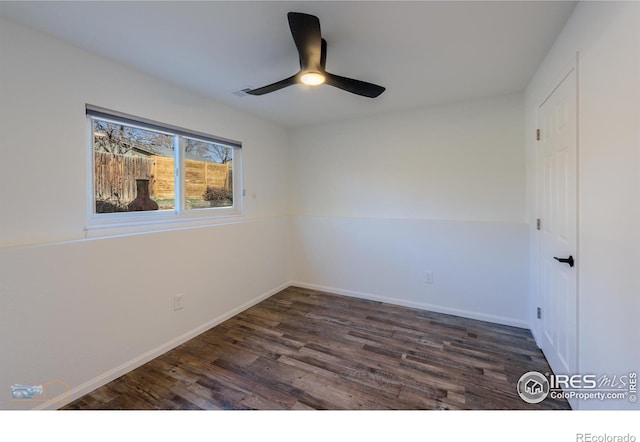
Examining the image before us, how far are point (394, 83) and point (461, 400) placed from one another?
8.34ft

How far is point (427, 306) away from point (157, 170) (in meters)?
3.22

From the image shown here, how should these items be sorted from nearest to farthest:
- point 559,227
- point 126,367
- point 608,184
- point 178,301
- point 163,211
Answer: point 608,184
point 559,227
point 126,367
point 178,301
point 163,211

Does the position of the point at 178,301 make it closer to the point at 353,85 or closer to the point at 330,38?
the point at 353,85

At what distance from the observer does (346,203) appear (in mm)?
3689

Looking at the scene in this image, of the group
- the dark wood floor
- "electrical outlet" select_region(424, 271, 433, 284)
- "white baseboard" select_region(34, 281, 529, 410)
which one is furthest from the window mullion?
"electrical outlet" select_region(424, 271, 433, 284)

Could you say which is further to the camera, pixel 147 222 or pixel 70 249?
pixel 147 222

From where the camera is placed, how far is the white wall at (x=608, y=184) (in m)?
1.05

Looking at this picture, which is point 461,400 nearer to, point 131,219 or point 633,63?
point 633,63

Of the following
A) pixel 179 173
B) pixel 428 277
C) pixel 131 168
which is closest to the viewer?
pixel 131 168

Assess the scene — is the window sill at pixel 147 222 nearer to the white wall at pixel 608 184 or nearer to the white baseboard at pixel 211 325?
the white baseboard at pixel 211 325

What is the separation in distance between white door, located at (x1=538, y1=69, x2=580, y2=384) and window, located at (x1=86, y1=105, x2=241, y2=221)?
9.68ft

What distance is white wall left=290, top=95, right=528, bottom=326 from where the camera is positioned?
2.78 m

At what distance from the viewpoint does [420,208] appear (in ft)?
10.6

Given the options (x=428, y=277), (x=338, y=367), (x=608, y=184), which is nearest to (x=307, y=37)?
(x=608, y=184)
